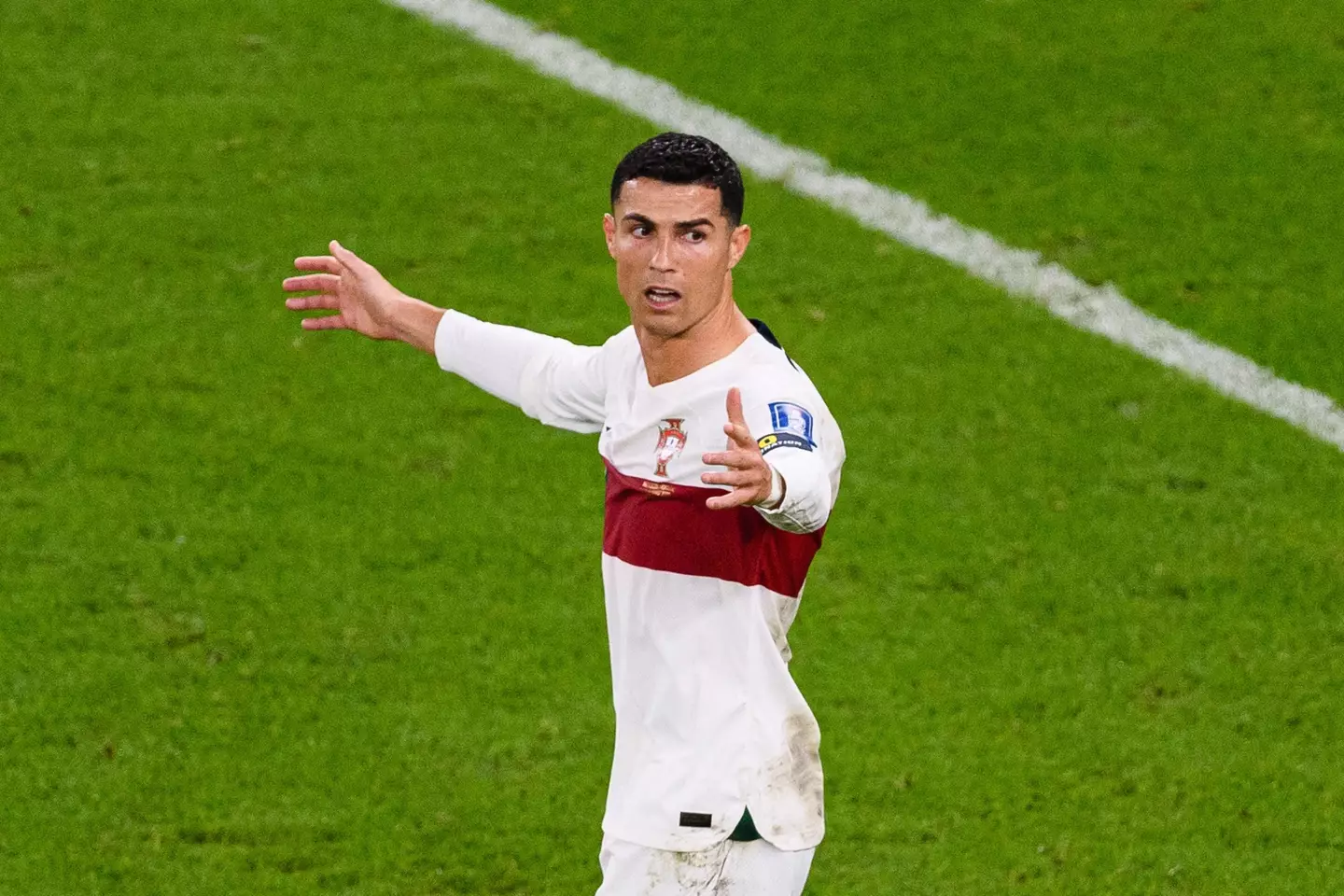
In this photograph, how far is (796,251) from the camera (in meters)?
9.34

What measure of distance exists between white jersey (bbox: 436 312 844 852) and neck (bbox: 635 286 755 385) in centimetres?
2

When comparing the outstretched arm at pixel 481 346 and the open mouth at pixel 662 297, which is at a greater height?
the open mouth at pixel 662 297

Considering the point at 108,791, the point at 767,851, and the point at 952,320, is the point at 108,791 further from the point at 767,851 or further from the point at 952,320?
the point at 952,320

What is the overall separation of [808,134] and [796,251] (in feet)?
3.22

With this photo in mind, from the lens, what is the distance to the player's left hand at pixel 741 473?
398 cm

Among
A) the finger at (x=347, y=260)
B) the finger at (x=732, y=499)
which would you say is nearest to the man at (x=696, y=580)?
the finger at (x=732, y=499)

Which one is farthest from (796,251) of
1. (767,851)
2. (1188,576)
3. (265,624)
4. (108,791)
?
(767,851)

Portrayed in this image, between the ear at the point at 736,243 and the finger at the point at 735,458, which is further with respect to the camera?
the ear at the point at 736,243

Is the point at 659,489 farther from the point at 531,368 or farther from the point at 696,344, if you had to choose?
the point at 531,368

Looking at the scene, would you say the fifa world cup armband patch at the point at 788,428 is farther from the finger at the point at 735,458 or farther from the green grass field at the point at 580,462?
the green grass field at the point at 580,462

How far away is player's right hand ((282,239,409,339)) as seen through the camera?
5.19 metres

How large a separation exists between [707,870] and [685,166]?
1.47 metres

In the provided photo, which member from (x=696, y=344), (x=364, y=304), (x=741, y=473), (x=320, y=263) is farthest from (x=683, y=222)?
(x=320, y=263)

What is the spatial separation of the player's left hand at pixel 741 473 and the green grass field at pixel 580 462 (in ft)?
8.75
